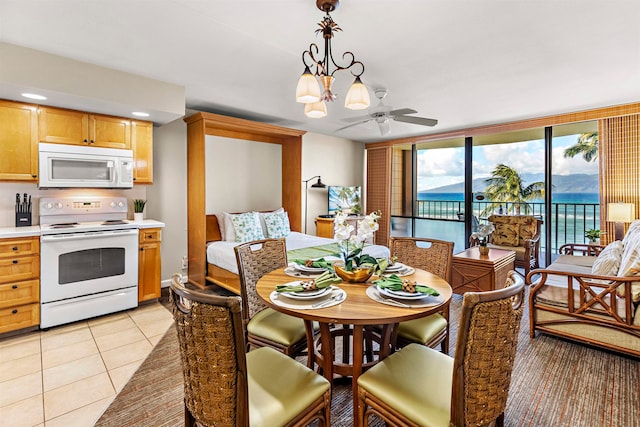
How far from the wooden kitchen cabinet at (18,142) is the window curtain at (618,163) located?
6.93 meters

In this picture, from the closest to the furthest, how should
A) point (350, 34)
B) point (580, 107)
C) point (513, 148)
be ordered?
Answer: 1. point (350, 34)
2. point (580, 107)
3. point (513, 148)

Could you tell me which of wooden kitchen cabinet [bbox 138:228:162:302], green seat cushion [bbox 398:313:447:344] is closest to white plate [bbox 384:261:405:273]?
green seat cushion [bbox 398:313:447:344]

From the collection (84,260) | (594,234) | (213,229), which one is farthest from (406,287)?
(594,234)

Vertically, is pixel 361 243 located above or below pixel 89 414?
above

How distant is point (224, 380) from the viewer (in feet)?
3.61

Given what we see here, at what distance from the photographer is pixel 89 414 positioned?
1.89 meters

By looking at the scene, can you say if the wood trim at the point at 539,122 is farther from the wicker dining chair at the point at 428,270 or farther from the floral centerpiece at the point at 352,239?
the floral centerpiece at the point at 352,239

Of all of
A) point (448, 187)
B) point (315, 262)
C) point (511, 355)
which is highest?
point (448, 187)

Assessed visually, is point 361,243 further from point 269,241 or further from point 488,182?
point 488,182

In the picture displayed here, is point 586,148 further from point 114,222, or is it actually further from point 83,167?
point 83,167

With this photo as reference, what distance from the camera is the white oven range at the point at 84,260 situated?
301 cm

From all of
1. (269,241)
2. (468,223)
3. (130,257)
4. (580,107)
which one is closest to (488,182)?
(468,223)

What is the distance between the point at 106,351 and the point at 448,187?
22.1 ft

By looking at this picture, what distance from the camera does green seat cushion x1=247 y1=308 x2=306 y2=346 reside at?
1.87 meters
